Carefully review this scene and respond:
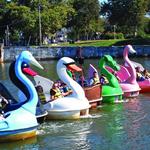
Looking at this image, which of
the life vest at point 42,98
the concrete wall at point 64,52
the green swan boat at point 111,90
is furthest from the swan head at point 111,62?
the concrete wall at point 64,52

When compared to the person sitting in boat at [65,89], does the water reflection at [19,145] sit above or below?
below

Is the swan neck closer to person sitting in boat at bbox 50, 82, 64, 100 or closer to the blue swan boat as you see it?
the blue swan boat

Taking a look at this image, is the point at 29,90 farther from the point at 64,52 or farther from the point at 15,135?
the point at 64,52

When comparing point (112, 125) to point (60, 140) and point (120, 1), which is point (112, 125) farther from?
point (120, 1)

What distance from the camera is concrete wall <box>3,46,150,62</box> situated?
7400 centimetres

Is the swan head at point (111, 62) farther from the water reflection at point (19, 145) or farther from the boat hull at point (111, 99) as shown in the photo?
the water reflection at point (19, 145)

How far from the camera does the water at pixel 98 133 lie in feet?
57.4

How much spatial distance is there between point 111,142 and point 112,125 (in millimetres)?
2963

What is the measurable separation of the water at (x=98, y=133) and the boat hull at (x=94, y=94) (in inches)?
19.8

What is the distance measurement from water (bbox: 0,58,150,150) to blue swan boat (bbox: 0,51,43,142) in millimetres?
319

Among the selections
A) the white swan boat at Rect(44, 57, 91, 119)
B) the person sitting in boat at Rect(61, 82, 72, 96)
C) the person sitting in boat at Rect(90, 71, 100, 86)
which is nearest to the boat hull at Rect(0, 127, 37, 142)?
the white swan boat at Rect(44, 57, 91, 119)

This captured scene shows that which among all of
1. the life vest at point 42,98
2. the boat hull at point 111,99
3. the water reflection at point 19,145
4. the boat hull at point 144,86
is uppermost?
the life vest at point 42,98

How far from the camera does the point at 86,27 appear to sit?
107438mm

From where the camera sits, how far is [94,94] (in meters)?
24.4
